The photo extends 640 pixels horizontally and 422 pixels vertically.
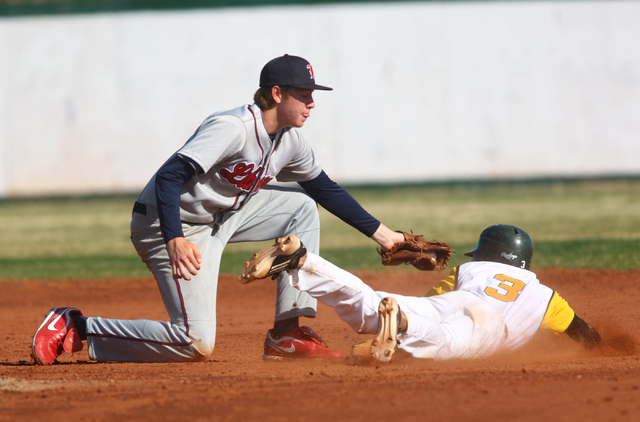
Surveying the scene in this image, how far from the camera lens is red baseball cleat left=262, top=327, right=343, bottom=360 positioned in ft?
12.4

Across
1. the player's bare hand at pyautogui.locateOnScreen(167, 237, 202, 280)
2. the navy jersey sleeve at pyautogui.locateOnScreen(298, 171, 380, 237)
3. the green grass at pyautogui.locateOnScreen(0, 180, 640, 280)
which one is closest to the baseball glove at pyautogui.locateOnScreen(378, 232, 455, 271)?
the navy jersey sleeve at pyautogui.locateOnScreen(298, 171, 380, 237)

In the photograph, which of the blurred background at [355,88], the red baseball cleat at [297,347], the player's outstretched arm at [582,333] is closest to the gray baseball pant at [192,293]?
the red baseball cleat at [297,347]

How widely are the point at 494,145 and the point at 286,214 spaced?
48.4ft

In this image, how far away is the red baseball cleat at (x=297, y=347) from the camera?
3.77 metres

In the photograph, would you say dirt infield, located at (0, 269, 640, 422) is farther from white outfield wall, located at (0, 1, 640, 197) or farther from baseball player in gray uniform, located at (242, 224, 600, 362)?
white outfield wall, located at (0, 1, 640, 197)

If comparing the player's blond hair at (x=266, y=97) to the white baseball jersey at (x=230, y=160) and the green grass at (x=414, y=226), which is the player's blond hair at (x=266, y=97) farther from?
the green grass at (x=414, y=226)

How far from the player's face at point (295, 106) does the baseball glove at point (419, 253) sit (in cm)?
98

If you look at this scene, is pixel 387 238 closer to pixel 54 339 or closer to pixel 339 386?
pixel 339 386

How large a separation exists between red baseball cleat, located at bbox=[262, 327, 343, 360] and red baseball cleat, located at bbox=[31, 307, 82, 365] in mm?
1047

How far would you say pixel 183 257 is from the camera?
320cm

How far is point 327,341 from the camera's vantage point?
179 inches

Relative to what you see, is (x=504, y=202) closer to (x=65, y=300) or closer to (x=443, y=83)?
(x=443, y=83)

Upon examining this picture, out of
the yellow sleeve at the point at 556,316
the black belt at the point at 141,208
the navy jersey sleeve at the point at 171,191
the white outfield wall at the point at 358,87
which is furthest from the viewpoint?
the white outfield wall at the point at 358,87

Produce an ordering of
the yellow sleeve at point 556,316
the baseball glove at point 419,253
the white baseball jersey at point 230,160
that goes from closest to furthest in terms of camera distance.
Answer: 1. the white baseball jersey at point 230,160
2. the yellow sleeve at point 556,316
3. the baseball glove at point 419,253
